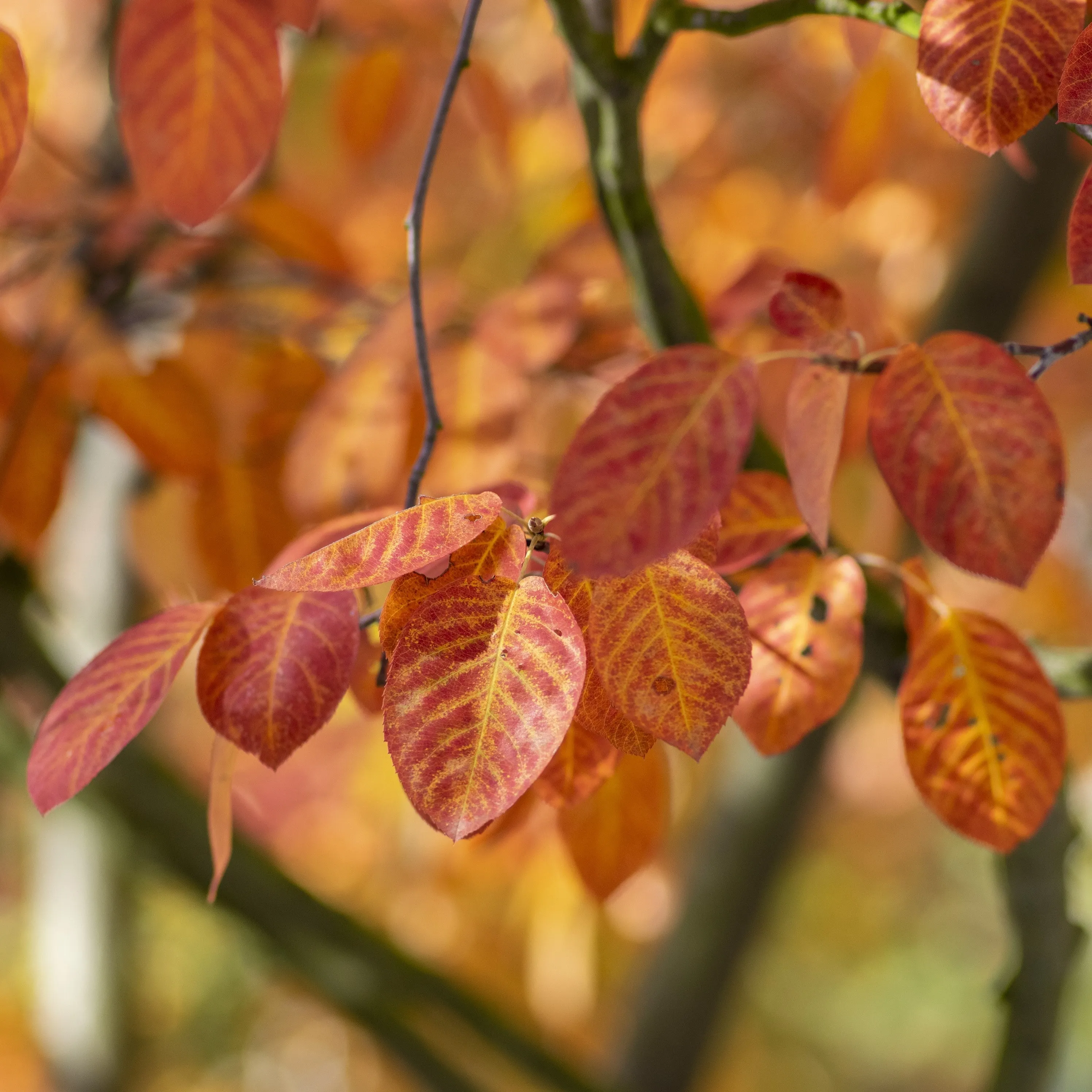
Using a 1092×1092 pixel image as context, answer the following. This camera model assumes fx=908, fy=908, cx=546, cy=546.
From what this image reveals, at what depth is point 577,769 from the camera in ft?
1.26

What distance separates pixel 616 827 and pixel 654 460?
28cm

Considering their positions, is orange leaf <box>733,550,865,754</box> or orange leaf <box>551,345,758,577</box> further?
orange leaf <box>733,550,865,754</box>

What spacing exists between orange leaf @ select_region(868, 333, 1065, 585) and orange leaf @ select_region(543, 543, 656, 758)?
0.11m

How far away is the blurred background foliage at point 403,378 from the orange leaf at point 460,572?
140 millimetres

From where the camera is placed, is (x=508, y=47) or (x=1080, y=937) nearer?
(x=1080, y=937)

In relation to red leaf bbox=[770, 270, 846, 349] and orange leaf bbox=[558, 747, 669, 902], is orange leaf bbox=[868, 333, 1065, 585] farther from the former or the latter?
orange leaf bbox=[558, 747, 669, 902]

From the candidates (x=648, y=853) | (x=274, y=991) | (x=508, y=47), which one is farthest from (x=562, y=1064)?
(x=274, y=991)

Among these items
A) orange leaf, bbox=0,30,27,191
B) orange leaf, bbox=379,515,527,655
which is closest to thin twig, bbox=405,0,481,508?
orange leaf, bbox=379,515,527,655

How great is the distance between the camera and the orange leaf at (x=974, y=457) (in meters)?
0.28

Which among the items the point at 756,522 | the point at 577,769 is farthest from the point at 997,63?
the point at 577,769

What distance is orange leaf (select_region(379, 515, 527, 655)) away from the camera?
0.33 m

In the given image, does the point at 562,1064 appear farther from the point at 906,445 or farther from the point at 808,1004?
the point at 808,1004

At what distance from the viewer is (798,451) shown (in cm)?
31

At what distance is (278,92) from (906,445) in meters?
0.38
